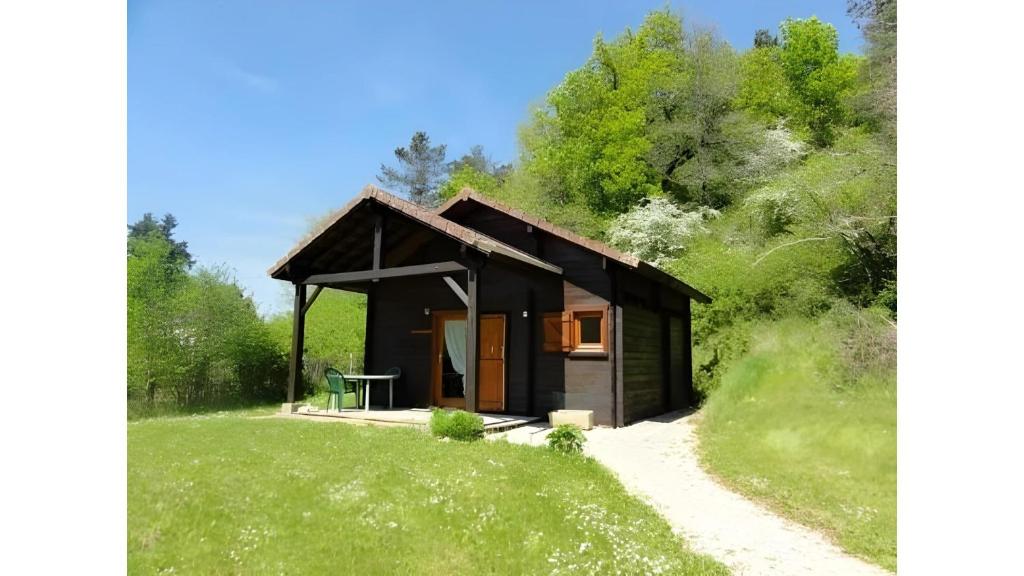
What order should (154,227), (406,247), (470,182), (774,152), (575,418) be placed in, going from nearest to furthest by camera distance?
(154,227) → (575,418) → (406,247) → (774,152) → (470,182)

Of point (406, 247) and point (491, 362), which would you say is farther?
point (406, 247)

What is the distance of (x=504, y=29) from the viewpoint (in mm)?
4246

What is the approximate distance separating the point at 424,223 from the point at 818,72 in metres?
8.37

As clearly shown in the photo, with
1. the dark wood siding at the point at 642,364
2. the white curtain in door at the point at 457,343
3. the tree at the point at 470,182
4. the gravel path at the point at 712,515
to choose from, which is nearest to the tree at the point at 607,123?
the tree at the point at 470,182

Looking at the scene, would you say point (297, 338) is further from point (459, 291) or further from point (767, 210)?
point (767, 210)

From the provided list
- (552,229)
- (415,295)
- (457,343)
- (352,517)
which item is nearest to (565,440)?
(352,517)

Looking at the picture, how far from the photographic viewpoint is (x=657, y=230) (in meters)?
15.1

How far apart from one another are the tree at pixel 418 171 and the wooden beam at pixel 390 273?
16.1m
